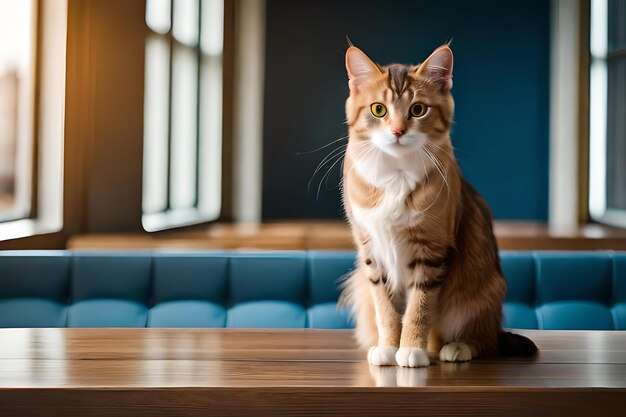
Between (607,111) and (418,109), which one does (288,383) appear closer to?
(418,109)

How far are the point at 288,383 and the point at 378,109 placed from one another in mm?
450

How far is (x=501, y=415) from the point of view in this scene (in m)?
1.04

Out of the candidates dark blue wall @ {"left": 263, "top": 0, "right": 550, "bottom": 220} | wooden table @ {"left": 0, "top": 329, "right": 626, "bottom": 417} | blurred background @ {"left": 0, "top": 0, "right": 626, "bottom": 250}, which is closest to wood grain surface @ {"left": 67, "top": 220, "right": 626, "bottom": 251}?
blurred background @ {"left": 0, "top": 0, "right": 626, "bottom": 250}

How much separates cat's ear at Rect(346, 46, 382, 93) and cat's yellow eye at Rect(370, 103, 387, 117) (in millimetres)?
55

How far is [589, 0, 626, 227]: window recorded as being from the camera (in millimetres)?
4539

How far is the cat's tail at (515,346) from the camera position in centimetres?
131

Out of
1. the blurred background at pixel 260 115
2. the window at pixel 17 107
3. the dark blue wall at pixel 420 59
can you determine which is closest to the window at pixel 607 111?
the blurred background at pixel 260 115

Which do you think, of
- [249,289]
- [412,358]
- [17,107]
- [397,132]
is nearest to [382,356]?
[412,358]

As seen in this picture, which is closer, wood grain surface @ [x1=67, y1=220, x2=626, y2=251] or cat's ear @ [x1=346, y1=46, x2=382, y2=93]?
cat's ear @ [x1=346, y1=46, x2=382, y2=93]

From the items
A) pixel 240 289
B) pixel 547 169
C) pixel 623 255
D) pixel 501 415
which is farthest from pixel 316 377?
pixel 547 169

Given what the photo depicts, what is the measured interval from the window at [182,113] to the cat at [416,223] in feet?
7.49

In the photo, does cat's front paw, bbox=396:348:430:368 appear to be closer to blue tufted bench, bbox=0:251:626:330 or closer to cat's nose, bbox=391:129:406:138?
cat's nose, bbox=391:129:406:138

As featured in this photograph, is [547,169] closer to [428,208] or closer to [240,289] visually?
[240,289]

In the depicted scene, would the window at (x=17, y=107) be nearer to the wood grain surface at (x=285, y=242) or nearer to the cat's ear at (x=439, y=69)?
the wood grain surface at (x=285, y=242)
